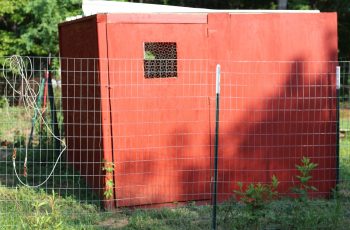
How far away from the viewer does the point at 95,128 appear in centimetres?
702

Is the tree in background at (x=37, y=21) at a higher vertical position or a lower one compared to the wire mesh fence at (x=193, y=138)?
higher

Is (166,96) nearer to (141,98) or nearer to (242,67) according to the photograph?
(141,98)

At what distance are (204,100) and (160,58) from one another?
0.74 metres

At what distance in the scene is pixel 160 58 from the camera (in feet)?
22.2

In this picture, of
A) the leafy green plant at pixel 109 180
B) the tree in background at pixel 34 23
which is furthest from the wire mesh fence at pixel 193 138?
the tree in background at pixel 34 23

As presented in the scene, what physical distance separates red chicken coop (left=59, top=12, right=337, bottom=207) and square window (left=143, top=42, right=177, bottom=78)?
1 centimetres

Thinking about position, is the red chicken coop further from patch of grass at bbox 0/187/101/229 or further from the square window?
patch of grass at bbox 0/187/101/229

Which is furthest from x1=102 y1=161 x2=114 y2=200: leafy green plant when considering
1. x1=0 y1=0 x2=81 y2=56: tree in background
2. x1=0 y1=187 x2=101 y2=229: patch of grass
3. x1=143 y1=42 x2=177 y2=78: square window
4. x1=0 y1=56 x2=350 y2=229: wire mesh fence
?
x1=0 y1=0 x2=81 y2=56: tree in background

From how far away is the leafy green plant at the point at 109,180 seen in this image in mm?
6602

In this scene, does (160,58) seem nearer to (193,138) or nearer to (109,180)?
(193,138)

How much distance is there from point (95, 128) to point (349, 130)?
7.16 m

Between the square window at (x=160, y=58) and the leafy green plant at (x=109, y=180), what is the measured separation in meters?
1.16

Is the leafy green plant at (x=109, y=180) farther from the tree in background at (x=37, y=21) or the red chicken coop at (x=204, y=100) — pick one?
the tree in background at (x=37, y=21)

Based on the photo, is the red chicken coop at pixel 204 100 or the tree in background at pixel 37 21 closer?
the red chicken coop at pixel 204 100
